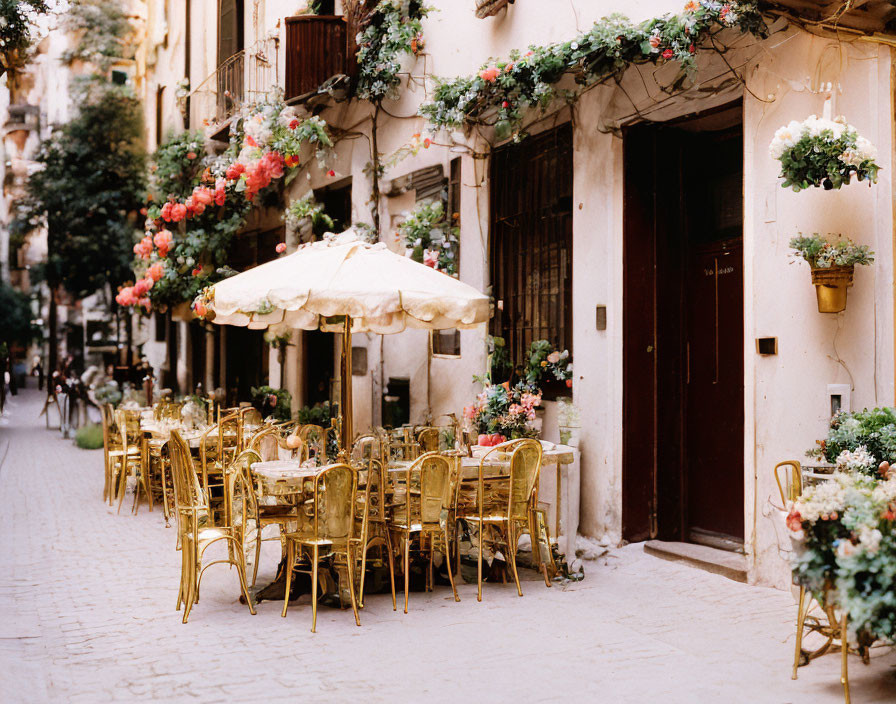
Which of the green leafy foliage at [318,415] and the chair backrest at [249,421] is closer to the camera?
the chair backrest at [249,421]

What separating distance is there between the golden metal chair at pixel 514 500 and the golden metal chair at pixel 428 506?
0.26 metres

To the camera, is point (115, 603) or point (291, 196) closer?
point (115, 603)

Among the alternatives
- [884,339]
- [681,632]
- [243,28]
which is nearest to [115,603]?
[681,632]

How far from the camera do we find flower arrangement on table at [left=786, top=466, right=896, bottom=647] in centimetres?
402

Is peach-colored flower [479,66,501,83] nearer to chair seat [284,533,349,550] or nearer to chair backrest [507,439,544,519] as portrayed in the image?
chair backrest [507,439,544,519]

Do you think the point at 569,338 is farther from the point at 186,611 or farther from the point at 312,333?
the point at 312,333

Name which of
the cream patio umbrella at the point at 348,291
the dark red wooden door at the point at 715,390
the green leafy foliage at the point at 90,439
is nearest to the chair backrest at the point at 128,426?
the cream patio umbrella at the point at 348,291

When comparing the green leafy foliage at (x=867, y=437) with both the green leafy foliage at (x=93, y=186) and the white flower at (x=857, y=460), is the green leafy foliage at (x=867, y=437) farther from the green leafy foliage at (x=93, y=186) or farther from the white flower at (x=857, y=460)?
the green leafy foliage at (x=93, y=186)

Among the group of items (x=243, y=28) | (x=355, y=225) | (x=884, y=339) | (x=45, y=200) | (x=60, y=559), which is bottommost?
(x=60, y=559)

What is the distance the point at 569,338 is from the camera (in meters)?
8.76

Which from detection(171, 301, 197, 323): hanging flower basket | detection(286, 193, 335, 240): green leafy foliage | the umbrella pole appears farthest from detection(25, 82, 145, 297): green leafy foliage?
the umbrella pole

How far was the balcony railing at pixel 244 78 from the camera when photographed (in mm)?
14141

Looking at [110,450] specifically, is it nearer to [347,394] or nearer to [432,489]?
[347,394]

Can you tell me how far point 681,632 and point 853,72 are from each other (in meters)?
3.75
